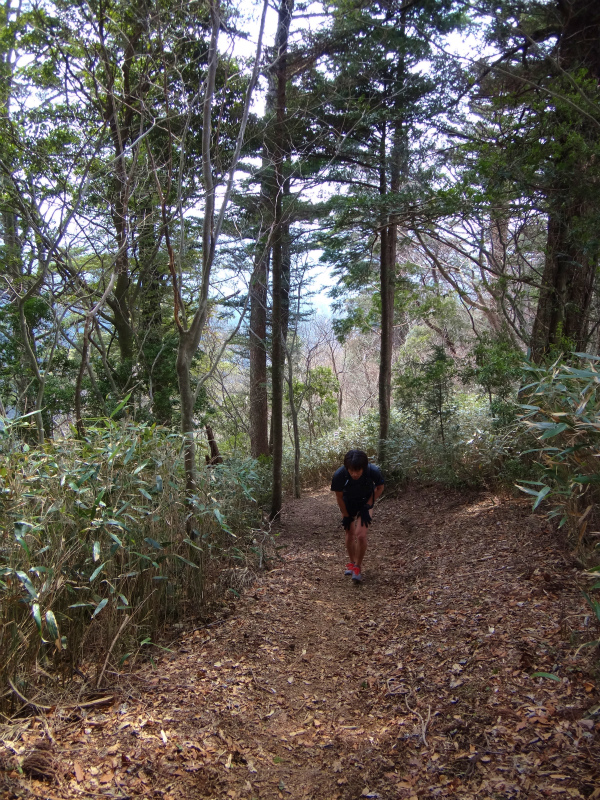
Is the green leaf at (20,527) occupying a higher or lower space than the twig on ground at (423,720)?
higher

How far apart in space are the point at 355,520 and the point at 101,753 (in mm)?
2916

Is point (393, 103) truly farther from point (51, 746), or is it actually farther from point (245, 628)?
point (51, 746)

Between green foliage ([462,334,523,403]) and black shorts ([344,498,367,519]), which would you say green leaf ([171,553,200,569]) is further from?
green foliage ([462,334,523,403])

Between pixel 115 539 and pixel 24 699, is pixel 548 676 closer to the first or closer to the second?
pixel 115 539

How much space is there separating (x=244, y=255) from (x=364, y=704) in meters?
8.31

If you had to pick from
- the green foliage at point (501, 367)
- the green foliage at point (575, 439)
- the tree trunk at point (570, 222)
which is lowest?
the green foliage at point (575, 439)

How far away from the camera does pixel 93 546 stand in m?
2.90

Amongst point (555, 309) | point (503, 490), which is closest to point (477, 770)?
point (503, 490)

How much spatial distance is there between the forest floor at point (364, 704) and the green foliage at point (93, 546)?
307mm

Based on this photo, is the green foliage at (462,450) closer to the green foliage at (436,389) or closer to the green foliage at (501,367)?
the green foliage at (436,389)

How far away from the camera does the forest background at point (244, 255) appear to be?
3086mm

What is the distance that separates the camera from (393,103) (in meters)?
8.46

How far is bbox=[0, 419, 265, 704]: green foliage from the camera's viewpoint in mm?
2594

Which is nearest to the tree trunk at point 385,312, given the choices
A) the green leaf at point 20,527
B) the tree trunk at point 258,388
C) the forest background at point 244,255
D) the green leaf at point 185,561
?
the forest background at point 244,255
